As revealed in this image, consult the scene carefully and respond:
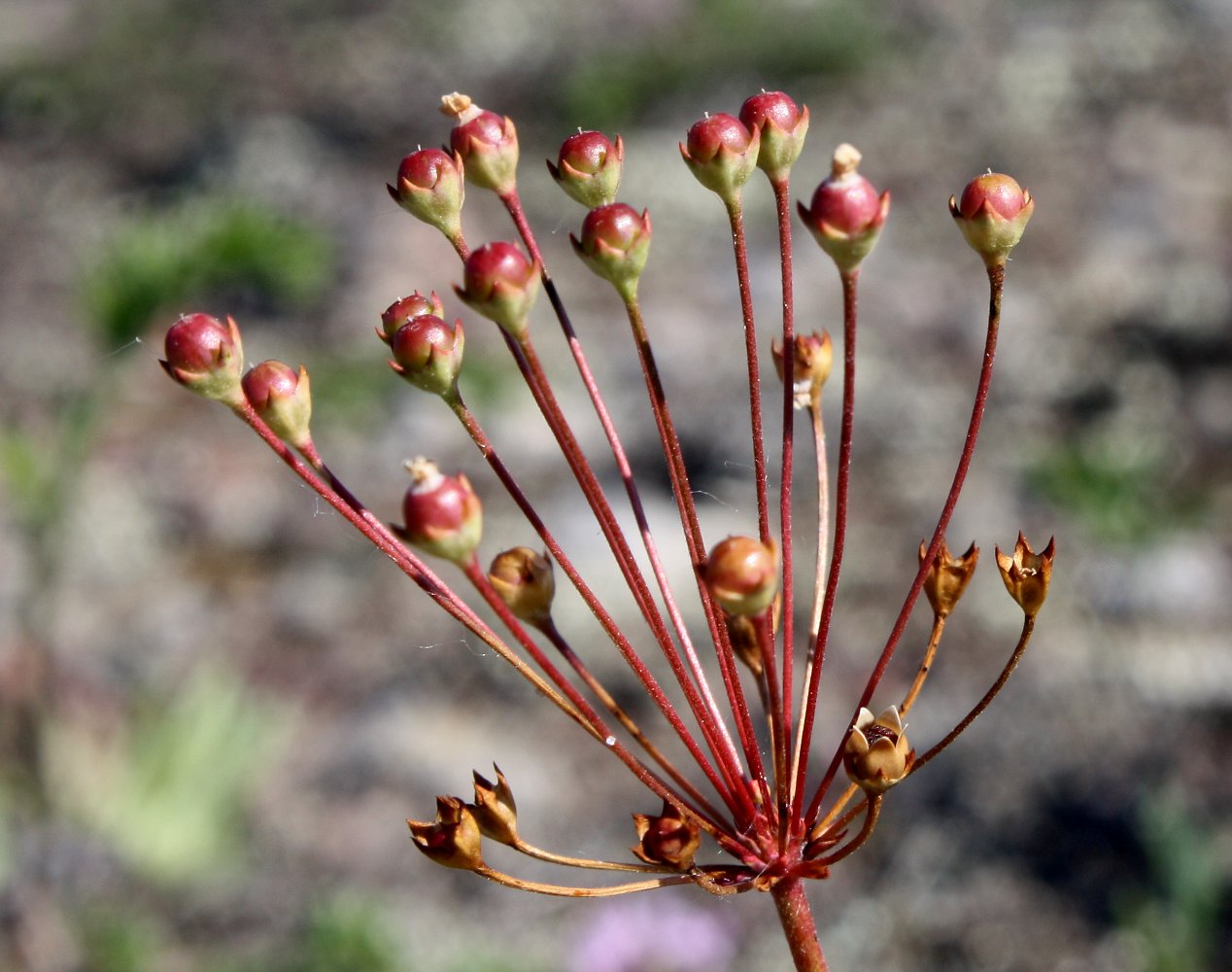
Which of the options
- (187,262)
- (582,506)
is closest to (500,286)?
(187,262)

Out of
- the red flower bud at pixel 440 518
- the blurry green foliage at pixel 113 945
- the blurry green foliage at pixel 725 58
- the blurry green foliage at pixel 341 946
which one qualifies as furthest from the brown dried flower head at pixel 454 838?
Result: the blurry green foliage at pixel 725 58

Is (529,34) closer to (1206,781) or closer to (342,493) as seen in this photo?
(1206,781)

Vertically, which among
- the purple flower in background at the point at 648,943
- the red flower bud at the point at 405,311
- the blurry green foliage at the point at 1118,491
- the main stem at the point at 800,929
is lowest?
the purple flower in background at the point at 648,943

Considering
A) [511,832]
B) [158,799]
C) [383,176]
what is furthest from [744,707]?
[383,176]

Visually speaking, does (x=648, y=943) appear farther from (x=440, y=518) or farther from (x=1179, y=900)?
(x=440, y=518)

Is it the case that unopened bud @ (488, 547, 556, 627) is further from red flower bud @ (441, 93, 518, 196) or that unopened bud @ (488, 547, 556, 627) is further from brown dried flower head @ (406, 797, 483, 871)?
red flower bud @ (441, 93, 518, 196)

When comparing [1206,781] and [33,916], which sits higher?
[1206,781]

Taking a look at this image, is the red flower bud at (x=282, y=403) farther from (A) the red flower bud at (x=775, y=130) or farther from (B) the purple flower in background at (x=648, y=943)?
(B) the purple flower in background at (x=648, y=943)
